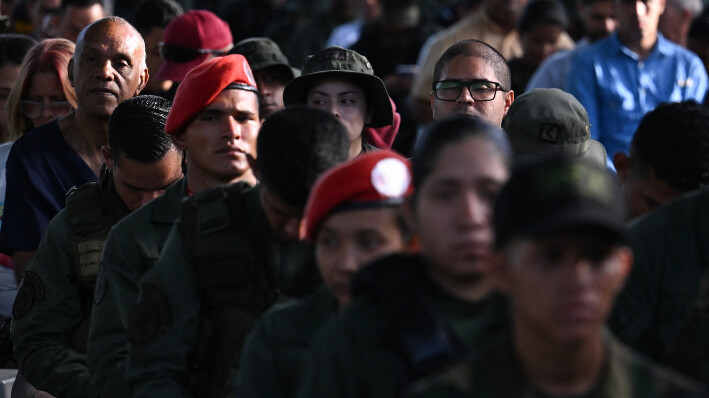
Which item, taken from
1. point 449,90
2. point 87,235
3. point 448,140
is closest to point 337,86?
point 449,90

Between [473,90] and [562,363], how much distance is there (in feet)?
9.92

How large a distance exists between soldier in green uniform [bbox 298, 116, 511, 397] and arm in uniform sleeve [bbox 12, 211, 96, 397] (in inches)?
82.4

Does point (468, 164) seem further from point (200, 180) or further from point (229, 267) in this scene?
point (200, 180)

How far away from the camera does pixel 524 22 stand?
29.2ft

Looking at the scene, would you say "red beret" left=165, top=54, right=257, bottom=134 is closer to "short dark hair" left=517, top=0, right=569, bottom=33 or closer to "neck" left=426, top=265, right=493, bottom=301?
"neck" left=426, top=265, right=493, bottom=301

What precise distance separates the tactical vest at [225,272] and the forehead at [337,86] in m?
1.64

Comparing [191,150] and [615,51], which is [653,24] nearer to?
[615,51]

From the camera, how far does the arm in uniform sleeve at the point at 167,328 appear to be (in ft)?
12.4

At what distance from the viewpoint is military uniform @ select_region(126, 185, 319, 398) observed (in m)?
3.76

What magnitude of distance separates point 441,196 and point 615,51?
212 inches

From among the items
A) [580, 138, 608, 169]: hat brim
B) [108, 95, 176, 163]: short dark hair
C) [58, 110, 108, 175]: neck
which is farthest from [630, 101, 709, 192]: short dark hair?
[58, 110, 108, 175]: neck

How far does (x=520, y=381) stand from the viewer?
2.49 m

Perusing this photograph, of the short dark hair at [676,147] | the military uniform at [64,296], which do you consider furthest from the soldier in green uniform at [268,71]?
the short dark hair at [676,147]

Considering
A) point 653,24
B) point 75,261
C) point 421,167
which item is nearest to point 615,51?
point 653,24
